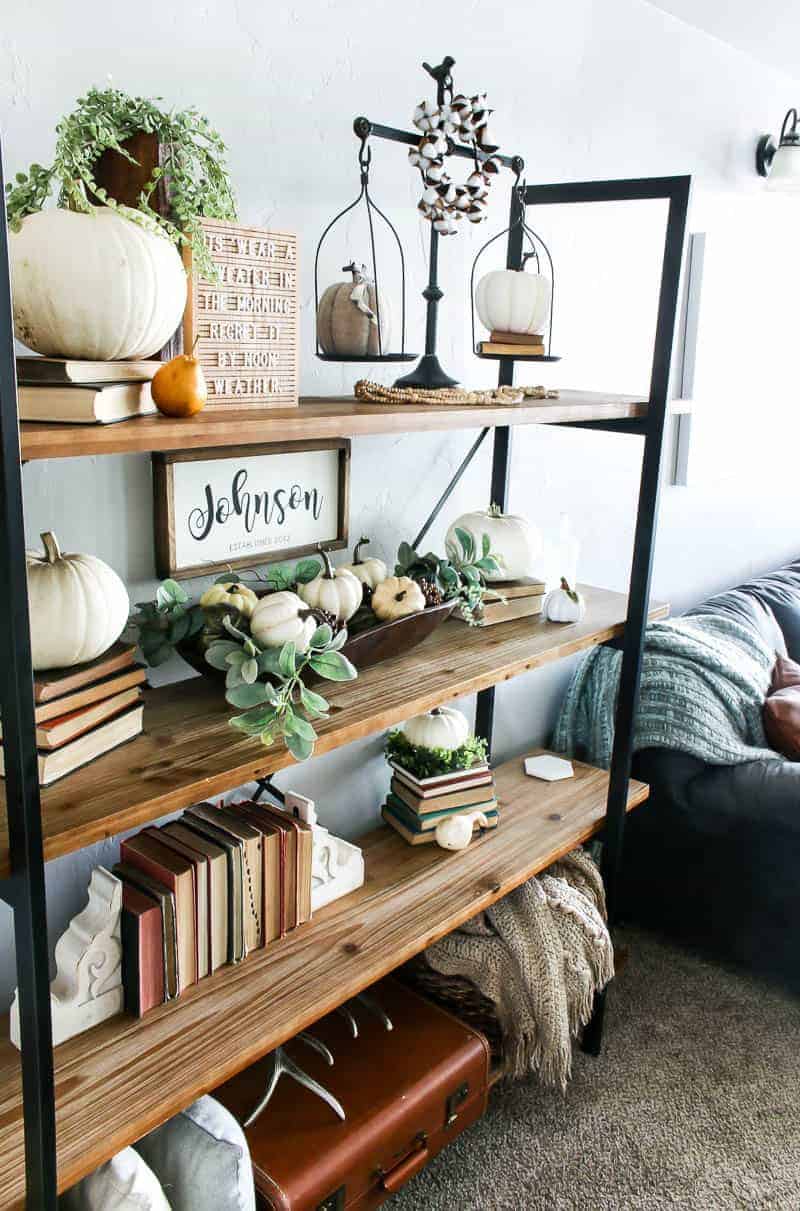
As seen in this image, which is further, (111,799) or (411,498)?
(411,498)

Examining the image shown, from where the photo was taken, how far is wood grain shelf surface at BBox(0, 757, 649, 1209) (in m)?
1.14

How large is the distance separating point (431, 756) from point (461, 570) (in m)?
0.40

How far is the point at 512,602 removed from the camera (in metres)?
1.79

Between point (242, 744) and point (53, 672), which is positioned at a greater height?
point (53, 672)

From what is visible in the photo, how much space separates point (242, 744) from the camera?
47.8 inches

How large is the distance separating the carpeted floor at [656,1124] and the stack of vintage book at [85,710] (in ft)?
3.51

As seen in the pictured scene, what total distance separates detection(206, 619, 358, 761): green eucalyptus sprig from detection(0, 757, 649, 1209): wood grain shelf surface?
377 mm

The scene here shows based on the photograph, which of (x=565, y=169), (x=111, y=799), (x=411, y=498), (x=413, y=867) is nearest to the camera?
(x=111, y=799)

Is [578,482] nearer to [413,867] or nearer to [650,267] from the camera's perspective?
[650,267]

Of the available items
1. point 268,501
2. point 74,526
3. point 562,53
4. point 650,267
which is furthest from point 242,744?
point 650,267

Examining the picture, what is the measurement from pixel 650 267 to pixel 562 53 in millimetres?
→ 594

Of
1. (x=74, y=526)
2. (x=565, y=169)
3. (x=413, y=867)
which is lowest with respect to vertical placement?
(x=413, y=867)

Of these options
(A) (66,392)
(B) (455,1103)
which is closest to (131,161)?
(A) (66,392)

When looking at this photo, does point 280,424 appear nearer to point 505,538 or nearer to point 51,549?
point 51,549
